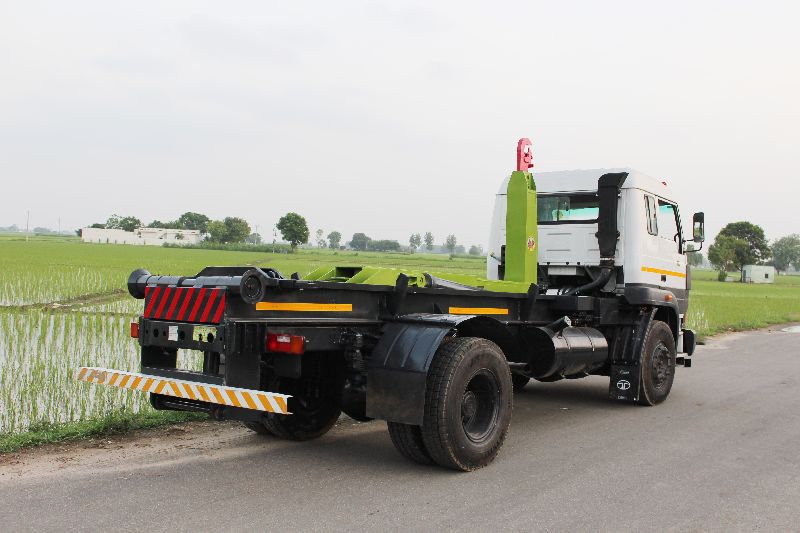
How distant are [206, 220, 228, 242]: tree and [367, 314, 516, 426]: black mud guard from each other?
11522 centimetres

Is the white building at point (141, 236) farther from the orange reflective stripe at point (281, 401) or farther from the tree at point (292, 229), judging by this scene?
the orange reflective stripe at point (281, 401)

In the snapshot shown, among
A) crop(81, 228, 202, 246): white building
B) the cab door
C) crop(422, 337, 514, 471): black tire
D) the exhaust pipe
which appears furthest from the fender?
crop(81, 228, 202, 246): white building

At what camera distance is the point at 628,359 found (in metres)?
8.31

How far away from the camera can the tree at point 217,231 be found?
117 m

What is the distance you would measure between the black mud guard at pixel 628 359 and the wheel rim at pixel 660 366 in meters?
0.32

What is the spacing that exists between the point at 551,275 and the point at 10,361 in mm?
6706

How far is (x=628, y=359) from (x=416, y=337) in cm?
391

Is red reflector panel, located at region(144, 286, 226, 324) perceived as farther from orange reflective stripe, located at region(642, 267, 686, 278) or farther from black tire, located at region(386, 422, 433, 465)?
orange reflective stripe, located at region(642, 267, 686, 278)

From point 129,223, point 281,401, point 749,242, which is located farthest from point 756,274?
point 129,223

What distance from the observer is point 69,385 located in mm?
7605

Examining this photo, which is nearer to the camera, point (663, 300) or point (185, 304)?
point (185, 304)

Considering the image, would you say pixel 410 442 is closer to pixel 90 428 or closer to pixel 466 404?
pixel 466 404

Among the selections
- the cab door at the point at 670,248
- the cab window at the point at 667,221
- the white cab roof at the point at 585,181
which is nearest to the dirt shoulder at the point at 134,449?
the white cab roof at the point at 585,181

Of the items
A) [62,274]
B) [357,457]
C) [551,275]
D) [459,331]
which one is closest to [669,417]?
[551,275]
